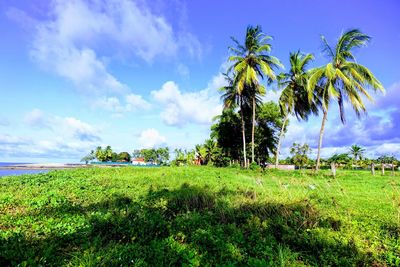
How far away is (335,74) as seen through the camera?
53.2ft

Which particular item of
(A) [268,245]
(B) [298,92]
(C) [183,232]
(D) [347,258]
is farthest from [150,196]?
(B) [298,92]

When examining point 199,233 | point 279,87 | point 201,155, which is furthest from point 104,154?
point 199,233

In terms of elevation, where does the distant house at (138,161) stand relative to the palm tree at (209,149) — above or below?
below

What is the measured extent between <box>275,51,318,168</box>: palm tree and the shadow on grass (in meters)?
17.7

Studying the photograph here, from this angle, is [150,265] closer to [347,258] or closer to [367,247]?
[347,258]

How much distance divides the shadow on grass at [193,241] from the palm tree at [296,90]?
17.7 metres

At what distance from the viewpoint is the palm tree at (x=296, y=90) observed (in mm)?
21703

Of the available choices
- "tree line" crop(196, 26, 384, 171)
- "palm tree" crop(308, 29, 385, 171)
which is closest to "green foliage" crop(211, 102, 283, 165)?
"tree line" crop(196, 26, 384, 171)

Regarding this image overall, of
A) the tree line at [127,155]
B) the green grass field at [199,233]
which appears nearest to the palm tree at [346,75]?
the green grass field at [199,233]

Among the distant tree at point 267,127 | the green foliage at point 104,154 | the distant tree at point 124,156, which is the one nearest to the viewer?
the distant tree at point 267,127

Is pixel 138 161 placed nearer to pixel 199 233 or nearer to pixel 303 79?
pixel 303 79

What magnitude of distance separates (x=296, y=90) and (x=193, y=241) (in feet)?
69.1

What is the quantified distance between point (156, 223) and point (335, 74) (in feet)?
51.9

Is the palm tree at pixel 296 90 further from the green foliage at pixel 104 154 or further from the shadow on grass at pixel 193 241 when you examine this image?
the green foliage at pixel 104 154
